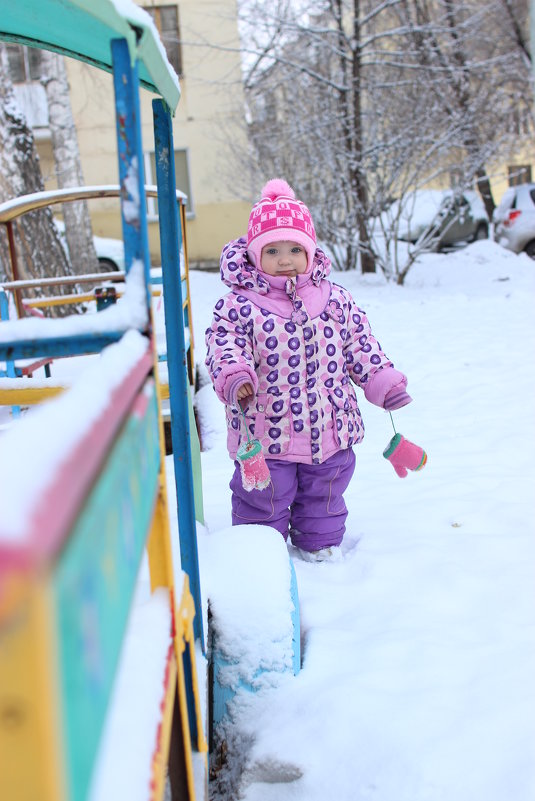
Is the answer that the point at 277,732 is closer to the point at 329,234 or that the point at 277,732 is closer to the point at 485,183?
the point at 329,234

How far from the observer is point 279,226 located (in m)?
2.25

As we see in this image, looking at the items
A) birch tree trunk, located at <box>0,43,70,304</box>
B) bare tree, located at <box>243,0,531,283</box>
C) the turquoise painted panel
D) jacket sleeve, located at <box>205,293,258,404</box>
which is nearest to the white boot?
jacket sleeve, located at <box>205,293,258,404</box>

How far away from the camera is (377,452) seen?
3.62 m

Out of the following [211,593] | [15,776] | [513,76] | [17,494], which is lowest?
[211,593]

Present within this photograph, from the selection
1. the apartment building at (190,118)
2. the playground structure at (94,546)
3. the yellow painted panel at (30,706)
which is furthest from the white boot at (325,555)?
the apartment building at (190,118)

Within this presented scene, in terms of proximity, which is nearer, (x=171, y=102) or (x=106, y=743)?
(x=106, y=743)

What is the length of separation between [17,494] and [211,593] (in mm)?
1449

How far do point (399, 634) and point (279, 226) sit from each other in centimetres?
122

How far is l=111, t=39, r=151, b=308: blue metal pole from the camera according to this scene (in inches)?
36.1

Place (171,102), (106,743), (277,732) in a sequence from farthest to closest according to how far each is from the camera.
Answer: (277,732), (171,102), (106,743)

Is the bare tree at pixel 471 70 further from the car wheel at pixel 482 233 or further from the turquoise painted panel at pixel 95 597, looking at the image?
the turquoise painted panel at pixel 95 597

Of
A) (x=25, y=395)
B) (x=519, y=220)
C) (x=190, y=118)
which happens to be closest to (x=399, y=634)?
(x=25, y=395)

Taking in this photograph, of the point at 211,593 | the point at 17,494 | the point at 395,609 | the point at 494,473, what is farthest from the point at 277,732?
the point at 494,473

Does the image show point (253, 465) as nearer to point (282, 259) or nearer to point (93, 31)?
point (282, 259)
